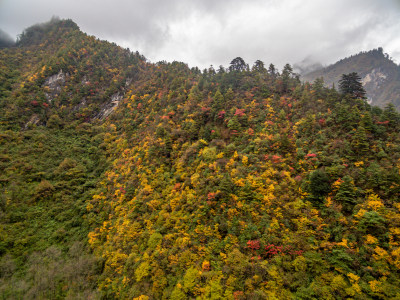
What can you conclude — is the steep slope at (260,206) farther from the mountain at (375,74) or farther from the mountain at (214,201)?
the mountain at (375,74)

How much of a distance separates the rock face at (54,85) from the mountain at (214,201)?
15493 mm

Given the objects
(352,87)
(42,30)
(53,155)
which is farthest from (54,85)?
(352,87)

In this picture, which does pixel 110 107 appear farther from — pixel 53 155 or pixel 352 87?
pixel 352 87

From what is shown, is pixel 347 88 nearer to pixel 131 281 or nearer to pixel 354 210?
pixel 354 210

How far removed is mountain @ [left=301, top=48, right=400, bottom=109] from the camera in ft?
392

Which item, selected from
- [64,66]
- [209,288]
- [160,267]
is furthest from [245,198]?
[64,66]

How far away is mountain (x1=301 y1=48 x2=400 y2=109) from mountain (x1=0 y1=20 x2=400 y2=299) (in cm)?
12003

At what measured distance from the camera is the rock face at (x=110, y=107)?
7644 cm

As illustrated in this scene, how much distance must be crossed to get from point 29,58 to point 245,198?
14133 cm

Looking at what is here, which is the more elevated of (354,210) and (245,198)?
(245,198)

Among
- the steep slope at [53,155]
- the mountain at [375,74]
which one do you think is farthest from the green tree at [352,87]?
the mountain at [375,74]

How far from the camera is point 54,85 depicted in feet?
247

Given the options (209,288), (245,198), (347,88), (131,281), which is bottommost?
(131,281)

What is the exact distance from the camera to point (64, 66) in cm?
8006
